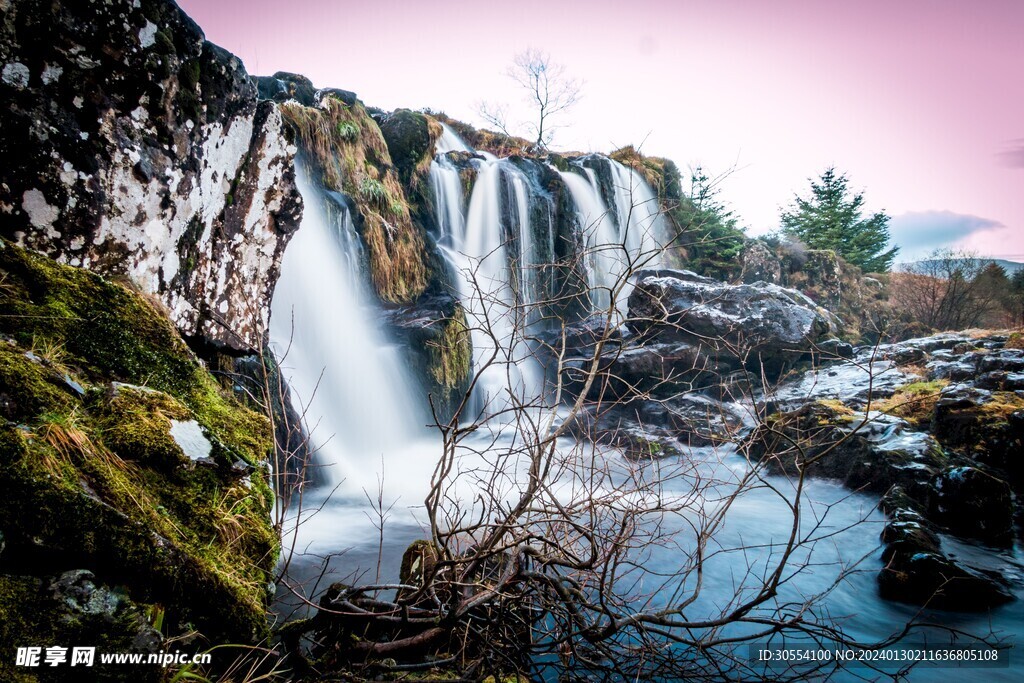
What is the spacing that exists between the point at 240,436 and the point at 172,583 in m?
0.96

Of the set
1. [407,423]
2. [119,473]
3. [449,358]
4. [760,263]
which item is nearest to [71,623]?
[119,473]

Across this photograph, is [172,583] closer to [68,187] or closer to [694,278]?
[68,187]

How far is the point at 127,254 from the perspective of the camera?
3295mm

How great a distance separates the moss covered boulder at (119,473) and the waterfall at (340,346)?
4804 mm

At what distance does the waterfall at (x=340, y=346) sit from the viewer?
7.84 m

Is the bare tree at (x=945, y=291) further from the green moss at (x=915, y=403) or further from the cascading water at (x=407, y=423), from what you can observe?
the cascading water at (x=407, y=423)

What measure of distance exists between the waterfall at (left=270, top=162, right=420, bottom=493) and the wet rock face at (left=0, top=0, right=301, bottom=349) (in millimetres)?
3439

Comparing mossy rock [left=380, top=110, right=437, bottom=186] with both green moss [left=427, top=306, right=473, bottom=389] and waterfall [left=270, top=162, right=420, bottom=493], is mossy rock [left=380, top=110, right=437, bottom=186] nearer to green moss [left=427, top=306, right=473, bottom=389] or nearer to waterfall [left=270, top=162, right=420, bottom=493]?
waterfall [left=270, top=162, right=420, bottom=493]

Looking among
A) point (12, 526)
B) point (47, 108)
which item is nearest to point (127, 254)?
point (47, 108)

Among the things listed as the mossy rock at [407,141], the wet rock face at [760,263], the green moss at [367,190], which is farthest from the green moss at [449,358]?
the wet rock face at [760,263]

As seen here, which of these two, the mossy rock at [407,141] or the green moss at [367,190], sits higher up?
the mossy rock at [407,141]

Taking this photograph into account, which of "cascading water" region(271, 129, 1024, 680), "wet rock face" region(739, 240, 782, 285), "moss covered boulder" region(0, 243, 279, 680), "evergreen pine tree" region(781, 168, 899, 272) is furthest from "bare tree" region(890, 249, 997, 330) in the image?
"moss covered boulder" region(0, 243, 279, 680)

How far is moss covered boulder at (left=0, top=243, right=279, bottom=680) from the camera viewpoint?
154 cm

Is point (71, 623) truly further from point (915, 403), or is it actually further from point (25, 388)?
point (915, 403)
